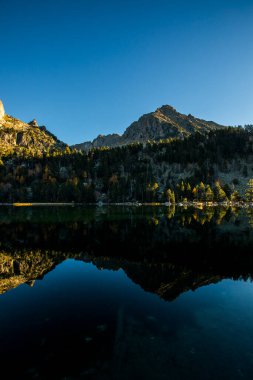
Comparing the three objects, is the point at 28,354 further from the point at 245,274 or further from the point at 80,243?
the point at 80,243

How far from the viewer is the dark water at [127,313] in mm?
10500

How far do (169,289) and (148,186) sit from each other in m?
164

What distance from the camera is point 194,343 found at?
12.2 meters

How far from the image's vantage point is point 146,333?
13.1 m

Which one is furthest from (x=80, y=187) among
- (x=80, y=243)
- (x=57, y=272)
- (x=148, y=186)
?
(x=57, y=272)

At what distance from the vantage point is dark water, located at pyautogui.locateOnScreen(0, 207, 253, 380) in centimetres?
1050

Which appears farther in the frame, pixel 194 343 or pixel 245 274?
pixel 245 274

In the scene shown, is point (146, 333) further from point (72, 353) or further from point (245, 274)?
point (245, 274)

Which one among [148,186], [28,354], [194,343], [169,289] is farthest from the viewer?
[148,186]

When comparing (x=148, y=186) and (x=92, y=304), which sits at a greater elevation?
(x=148, y=186)

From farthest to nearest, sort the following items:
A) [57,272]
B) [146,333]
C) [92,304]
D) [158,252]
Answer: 1. [158,252]
2. [57,272]
3. [92,304]
4. [146,333]

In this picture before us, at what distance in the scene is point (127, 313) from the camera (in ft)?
50.8

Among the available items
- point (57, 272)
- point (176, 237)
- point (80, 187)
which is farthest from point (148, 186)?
point (57, 272)

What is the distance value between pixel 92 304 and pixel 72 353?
5677 millimetres
